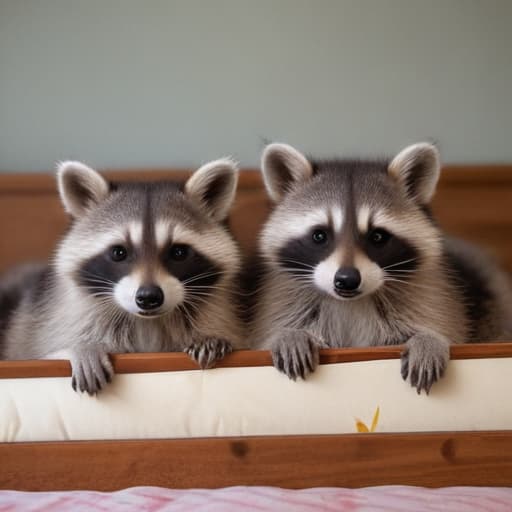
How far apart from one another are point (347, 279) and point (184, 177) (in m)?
1.06

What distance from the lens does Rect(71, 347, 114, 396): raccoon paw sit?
1386 millimetres

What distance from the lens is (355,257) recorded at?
1.50m

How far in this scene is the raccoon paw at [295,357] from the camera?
1398 millimetres

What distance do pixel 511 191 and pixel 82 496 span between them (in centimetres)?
183

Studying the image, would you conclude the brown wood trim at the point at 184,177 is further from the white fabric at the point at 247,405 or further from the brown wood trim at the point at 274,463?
the brown wood trim at the point at 274,463

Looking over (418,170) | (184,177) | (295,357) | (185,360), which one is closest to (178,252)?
(185,360)

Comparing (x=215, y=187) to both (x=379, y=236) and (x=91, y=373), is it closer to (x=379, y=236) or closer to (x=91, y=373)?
(x=379, y=236)

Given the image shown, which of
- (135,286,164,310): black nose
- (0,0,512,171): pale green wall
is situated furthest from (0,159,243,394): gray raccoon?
(0,0,512,171): pale green wall

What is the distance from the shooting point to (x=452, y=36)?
7.87 ft

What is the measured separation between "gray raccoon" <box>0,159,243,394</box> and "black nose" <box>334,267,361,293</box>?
287 millimetres

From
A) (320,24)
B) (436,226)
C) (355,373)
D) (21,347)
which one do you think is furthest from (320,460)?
(320,24)

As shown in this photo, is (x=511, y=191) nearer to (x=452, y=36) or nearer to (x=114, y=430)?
(x=452, y=36)

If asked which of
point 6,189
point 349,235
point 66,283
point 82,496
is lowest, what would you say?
point 82,496

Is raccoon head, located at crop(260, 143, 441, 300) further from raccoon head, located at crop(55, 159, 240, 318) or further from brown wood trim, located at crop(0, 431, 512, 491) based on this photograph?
brown wood trim, located at crop(0, 431, 512, 491)
